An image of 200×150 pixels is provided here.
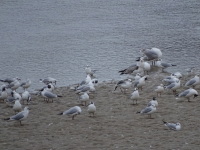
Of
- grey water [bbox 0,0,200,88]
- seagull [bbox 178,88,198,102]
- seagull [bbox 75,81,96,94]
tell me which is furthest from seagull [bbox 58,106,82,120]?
grey water [bbox 0,0,200,88]

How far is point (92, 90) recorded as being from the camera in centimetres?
1557

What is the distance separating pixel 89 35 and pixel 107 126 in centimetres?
1198

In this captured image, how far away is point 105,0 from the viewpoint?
32250 mm

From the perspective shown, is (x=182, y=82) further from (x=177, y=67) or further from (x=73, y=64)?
(x=73, y=64)

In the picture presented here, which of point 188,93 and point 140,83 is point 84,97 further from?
point 188,93

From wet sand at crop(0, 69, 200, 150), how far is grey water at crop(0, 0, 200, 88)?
109 inches

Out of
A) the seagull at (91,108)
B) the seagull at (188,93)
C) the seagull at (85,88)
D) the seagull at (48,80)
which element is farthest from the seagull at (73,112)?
the seagull at (48,80)

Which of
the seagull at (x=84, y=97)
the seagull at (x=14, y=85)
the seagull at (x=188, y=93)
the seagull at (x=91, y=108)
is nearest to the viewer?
the seagull at (x=91, y=108)

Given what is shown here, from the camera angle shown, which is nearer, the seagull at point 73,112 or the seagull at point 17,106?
the seagull at point 73,112

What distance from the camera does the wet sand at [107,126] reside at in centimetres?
1134

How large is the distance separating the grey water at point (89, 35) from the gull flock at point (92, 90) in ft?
2.50

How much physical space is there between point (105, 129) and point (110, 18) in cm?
1586

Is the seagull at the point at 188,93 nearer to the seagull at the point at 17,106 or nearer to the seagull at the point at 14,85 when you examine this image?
the seagull at the point at 17,106

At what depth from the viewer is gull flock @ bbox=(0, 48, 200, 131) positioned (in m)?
13.3
